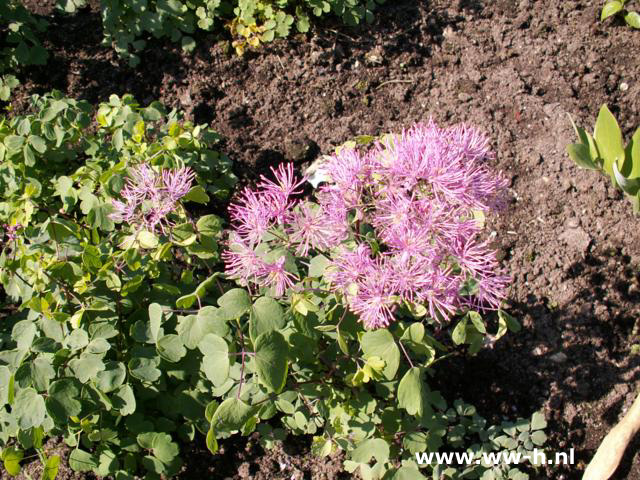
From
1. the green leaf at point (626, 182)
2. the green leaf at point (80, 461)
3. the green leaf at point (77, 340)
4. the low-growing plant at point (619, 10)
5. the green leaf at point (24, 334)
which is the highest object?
the low-growing plant at point (619, 10)

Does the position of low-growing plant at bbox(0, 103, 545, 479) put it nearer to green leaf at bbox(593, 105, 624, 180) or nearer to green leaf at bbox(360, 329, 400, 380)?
green leaf at bbox(360, 329, 400, 380)

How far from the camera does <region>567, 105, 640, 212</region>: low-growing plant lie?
1.50 metres

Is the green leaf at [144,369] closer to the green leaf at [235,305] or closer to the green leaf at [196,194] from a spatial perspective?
the green leaf at [235,305]

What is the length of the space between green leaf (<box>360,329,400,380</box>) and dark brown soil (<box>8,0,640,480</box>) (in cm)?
78

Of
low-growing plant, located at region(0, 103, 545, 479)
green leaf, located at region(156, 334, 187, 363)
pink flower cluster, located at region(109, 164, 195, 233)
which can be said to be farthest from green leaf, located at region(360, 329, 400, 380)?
pink flower cluster, located at region(109, 164, 195, 233)

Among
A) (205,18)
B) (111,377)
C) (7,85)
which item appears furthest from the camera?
(205,18)

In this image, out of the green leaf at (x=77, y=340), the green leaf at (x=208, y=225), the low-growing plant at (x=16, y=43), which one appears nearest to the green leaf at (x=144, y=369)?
the green leaf at (x=77, y=340)

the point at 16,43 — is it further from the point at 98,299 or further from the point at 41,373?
the point at 41,373

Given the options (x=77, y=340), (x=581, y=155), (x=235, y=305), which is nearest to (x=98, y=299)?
(x=77, y=340)

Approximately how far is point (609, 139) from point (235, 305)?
1.07 metres

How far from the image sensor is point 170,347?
1.39 meters

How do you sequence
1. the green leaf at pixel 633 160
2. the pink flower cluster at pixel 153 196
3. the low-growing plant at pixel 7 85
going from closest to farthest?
the pink flower cluster at pixel 153 196, the green leaf at pixel 633 160, the low-growing plant at pixel 7 85

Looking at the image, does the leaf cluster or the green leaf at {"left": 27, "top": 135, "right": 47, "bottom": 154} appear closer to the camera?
the green leaf at {"left": 27, "top": 135, "right": 47, "bottom": 154}

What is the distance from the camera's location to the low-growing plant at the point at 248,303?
4.16ft
